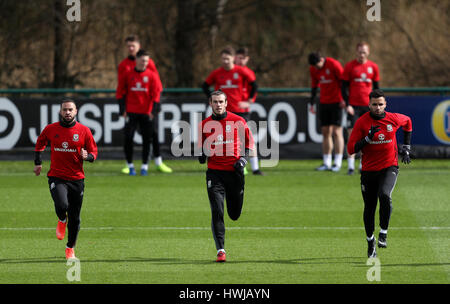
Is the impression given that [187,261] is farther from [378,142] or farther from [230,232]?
[378,142]

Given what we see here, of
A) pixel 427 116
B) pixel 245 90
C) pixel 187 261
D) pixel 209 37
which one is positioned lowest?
pixel 187 261

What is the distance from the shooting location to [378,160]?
384 inches

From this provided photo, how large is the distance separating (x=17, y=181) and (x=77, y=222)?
8.03 meters

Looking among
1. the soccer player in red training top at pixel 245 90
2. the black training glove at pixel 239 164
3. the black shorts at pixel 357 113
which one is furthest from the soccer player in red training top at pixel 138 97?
the black training glove at pixel 239 164

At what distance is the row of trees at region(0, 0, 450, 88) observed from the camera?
27.5 meters

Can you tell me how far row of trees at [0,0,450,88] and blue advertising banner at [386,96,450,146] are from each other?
8176 mm

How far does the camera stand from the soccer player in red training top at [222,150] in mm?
9664

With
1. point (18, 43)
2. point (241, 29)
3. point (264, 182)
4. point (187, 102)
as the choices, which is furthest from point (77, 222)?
point (241, 29)

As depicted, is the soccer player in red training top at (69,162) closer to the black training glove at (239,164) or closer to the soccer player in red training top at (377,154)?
the black training glove at (239,164)

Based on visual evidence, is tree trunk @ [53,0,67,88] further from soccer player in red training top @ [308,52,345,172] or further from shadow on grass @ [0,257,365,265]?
shadow on grass @ [0,257,365,265]

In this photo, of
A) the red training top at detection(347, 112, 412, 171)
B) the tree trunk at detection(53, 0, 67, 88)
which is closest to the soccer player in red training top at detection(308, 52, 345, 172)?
the red training top at detection(347, 112, 412, 171)

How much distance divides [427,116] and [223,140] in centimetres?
1073

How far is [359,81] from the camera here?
55.5 ft

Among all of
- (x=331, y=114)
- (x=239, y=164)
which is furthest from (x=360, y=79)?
(x=239, y=164)
